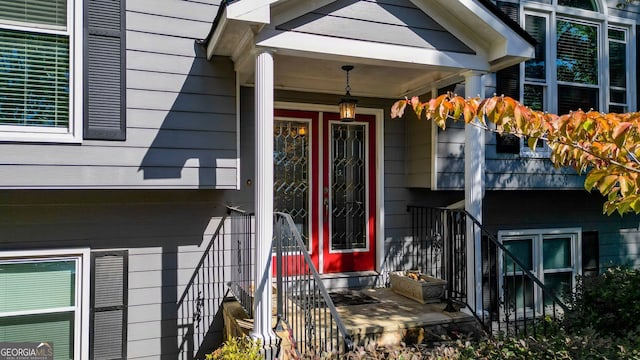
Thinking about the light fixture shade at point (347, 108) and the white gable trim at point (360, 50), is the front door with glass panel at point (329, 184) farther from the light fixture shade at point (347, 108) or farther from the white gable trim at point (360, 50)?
the white gable trim at point (360, 50)

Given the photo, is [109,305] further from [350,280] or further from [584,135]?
[584,135]

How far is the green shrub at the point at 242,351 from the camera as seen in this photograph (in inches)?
122

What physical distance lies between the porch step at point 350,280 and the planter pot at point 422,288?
451mm

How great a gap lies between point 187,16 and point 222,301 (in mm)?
2798

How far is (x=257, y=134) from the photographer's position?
136 inches

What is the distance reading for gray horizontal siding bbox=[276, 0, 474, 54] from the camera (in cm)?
359

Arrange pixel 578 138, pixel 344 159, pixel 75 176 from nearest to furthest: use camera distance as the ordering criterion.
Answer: pixel 578 138 < pixel 75 176 < pixel 344 159

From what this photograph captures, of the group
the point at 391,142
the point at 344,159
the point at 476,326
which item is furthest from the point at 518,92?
the point at 476,326

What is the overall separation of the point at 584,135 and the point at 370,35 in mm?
1889

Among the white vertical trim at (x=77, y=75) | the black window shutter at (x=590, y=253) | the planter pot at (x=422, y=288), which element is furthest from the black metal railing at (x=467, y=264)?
the white vertical trim at (x=77, y=75)

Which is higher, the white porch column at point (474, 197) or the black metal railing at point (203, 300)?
the white porch column at point (474, 197)

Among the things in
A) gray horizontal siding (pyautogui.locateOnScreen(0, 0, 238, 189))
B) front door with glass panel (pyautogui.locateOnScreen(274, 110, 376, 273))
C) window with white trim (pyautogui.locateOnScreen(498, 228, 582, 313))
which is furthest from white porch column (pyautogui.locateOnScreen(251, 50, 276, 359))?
window with white trim (pyautogui.locateOnScreen(498, 228, 582, 313))

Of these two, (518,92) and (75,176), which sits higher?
(518,92)

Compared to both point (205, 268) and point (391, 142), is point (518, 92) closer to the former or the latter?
point (391, 142)
